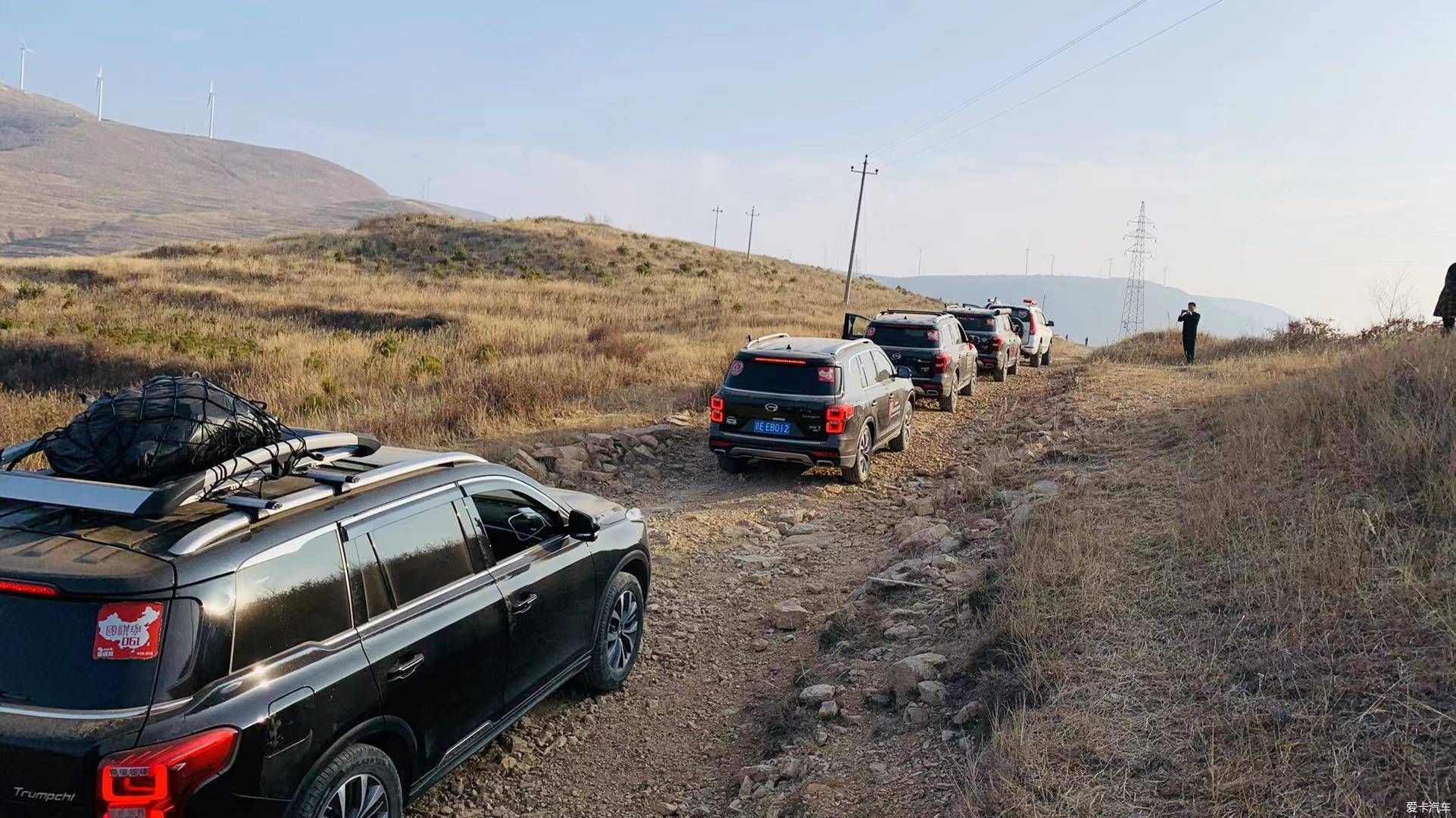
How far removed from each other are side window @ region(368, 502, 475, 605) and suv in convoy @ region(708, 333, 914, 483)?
645 centimetres

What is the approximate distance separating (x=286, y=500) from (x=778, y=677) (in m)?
3.59

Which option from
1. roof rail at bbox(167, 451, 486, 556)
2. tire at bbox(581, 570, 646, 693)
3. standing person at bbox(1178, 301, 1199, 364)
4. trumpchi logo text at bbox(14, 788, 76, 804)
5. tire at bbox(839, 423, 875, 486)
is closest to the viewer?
trumpchi logo text at bbox(14, 788, 76, 804)

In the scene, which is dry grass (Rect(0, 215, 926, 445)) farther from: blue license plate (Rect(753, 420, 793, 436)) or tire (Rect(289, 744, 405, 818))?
tire (Rect(289, 744, 405, 818))

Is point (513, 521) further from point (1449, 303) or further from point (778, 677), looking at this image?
point (1449, 303)

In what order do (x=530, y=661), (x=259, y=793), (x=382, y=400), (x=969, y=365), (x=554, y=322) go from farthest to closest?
(x=554, y=322) → (x=969, y=365) → (x=382, y=400) → (x=530, y=661) → (x=259, y=793)

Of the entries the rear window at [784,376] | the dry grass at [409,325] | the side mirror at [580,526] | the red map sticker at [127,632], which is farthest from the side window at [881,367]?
the red map sticker at [127,632]

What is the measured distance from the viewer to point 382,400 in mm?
13305

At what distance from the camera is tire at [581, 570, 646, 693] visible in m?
5.41

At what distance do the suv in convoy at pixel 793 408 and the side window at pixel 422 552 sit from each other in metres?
6.45

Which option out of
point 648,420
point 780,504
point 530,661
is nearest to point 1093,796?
point 530,661

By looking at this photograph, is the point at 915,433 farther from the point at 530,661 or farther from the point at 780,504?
the point at 530,661

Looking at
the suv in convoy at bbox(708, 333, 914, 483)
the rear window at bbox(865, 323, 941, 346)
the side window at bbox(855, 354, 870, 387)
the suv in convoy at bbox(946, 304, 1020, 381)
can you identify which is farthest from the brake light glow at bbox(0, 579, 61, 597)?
the suv in convoy at bbox(946, 304, 1020, 381)

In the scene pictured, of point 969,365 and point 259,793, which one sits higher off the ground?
point 969,365

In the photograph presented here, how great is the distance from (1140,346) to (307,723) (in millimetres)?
28365
